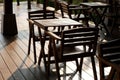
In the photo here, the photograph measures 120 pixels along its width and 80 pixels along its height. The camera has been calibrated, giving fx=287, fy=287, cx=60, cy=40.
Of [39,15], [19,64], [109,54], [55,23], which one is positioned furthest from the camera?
[39,15]

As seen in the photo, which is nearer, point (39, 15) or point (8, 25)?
point (39, 15)

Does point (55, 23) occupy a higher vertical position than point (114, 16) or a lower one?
higher

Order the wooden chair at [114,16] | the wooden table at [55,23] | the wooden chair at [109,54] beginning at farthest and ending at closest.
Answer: the wooden chair at [114,16] → the wooden table at [55,23] → the wooden chair at [109,54]

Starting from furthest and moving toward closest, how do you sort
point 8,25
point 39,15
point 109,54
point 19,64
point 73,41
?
point 8,25, point 39,15, point 19,64, point 73,41, point 109,54

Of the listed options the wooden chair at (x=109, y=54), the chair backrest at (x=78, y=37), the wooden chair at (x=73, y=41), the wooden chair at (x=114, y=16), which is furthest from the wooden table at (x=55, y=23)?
the wooden chair at (x=114, y=16)

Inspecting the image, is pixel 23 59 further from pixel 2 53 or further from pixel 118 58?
pixel 118 58

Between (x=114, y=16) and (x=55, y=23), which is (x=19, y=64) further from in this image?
(x=114, y=16)

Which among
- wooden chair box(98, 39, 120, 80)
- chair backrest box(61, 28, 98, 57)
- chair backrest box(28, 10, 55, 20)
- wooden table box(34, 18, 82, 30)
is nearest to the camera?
wooden chair box(98, 39, 120, 80)

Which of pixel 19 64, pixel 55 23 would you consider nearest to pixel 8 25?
pixel 19 64

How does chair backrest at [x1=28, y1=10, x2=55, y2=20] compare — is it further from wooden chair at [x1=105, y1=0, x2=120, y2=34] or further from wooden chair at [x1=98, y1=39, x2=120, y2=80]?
wooden chair at [x1=98, y1=39, x2=120, y2=80]

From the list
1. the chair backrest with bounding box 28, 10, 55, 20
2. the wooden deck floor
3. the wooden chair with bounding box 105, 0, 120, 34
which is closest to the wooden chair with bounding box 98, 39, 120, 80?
the wooden deck floor

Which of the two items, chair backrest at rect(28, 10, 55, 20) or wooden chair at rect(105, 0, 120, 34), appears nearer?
chair backrest at rect(28, 10, 55, 20)

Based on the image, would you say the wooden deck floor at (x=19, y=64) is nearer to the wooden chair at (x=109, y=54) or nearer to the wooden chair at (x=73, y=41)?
the wooden chair at (x=73, y=41)

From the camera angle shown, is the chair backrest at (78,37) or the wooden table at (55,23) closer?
the chair backrest at (78,37)
